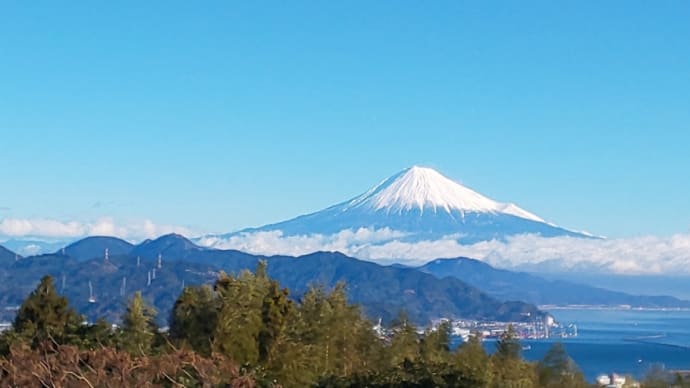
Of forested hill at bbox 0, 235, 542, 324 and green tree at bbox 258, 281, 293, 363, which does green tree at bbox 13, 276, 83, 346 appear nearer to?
green tree at bbox 258, 281, 293, 363

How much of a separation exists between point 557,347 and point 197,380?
19154 millimetres

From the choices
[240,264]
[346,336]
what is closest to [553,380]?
[346,336]

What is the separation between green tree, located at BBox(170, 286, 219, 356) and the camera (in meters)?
28.8

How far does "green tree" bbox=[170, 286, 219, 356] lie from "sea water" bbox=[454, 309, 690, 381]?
2255cm

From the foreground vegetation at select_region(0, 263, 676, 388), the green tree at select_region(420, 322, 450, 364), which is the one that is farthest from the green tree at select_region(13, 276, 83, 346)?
the green tree at select_region(420, 322, 450, 364)

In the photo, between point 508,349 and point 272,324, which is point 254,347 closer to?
point 272,324

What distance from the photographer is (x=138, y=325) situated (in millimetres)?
30297

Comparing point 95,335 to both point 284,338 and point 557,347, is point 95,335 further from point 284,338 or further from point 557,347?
point 557,347

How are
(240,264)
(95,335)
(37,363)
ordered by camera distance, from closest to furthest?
(37,363)
(95,335)
(240,264)

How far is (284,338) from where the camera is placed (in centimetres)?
2845

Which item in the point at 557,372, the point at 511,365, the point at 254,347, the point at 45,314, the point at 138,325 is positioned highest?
the point at 45,314

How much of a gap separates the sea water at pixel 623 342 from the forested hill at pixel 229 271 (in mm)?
11256

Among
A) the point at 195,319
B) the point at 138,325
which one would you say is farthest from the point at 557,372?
the point at 138,325

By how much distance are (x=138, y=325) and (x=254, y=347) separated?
12.6 ft
